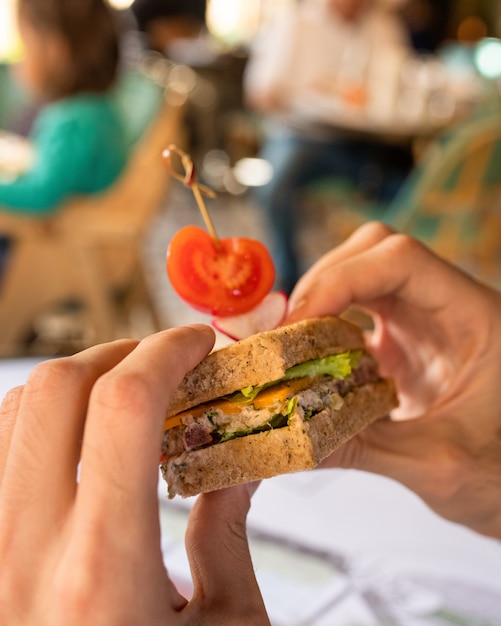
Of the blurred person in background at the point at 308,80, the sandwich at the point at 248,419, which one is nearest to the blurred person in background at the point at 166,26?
the blurred person in background at the point at 308,80

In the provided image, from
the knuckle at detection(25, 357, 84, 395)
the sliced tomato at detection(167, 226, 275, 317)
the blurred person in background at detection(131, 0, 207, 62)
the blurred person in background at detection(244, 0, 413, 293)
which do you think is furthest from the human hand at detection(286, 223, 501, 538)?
the blurred person in background at detection(131, 0, 207, 62)

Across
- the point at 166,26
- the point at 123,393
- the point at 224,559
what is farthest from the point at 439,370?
the point at 166,26

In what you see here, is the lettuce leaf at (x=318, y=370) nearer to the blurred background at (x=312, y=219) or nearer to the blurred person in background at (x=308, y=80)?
the blurred background at (x=312, y=219)

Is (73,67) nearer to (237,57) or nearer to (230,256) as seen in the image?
(230,256)

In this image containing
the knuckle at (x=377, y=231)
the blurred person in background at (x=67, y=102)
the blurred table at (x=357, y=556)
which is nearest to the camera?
the blurred table at (x=357, y=556)

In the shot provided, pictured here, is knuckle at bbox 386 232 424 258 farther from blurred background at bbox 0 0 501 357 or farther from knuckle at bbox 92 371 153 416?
blurred background at bbox 0 0 501 357
